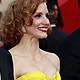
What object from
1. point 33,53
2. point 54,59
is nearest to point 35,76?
point 33,53

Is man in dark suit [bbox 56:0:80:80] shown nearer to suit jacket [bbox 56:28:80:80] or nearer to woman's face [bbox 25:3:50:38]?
suit jacket [bbox 56:28:80:80]

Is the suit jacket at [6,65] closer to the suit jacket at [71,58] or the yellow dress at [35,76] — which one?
the yellow dress at [35,76]

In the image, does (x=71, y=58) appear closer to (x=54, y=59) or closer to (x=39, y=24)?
(x=54, y=59)

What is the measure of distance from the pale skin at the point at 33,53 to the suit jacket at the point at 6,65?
6 cm

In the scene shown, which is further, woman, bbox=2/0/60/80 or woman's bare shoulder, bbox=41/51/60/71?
woman's bare shoulder, bbox=41/51/60/71

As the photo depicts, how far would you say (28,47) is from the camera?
1741 millimetres

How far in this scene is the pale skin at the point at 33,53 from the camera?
164cm

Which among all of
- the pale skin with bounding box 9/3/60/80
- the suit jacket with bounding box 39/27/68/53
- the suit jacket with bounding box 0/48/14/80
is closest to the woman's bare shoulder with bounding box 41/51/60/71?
the pale skin with bounding box 9/3/60/80

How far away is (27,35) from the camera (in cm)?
173

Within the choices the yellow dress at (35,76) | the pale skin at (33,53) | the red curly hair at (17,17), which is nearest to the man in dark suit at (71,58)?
the pale skin at (33,53)

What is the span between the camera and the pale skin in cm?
164

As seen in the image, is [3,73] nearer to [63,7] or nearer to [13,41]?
[13,41]

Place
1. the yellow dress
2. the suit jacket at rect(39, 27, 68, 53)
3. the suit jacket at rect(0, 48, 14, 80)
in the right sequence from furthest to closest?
1. the suit jacket at rect(39, 27, 68, 53)
2. the yellow dress
3. the suit jacket at rect(0, 48, 14, 80)

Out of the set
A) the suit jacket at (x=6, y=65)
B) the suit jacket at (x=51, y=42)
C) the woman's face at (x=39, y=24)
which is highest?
the woman's face at (x=39, y=24)
